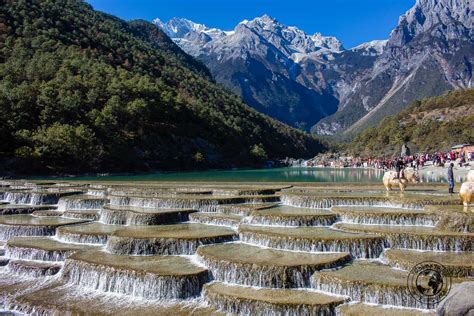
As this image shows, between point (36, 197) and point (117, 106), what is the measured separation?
7077 centimetres

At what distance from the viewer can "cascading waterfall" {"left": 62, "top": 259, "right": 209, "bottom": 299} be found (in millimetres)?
17969

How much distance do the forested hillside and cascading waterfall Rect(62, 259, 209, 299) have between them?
12029 cm

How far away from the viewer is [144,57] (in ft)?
595

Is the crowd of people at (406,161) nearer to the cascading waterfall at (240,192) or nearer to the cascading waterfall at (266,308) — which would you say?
the cascading waterfall at (240,192)

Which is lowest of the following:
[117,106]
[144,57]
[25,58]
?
[117,106]

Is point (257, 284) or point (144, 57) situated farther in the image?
point (144, 57)

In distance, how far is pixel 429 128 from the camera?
147m

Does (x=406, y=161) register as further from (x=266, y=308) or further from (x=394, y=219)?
(x=266, y=308)

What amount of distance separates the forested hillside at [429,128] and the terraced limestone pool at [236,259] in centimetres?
11074

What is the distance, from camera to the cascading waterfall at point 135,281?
18.0m

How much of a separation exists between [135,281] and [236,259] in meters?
4.24

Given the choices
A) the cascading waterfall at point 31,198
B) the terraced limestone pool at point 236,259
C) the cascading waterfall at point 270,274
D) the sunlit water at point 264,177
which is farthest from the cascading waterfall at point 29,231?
the sunlit water at point 264,177

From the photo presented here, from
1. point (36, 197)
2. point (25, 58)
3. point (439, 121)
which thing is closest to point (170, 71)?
point (25, 58)

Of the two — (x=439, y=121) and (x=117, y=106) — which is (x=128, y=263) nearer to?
(x=117, y=106)
